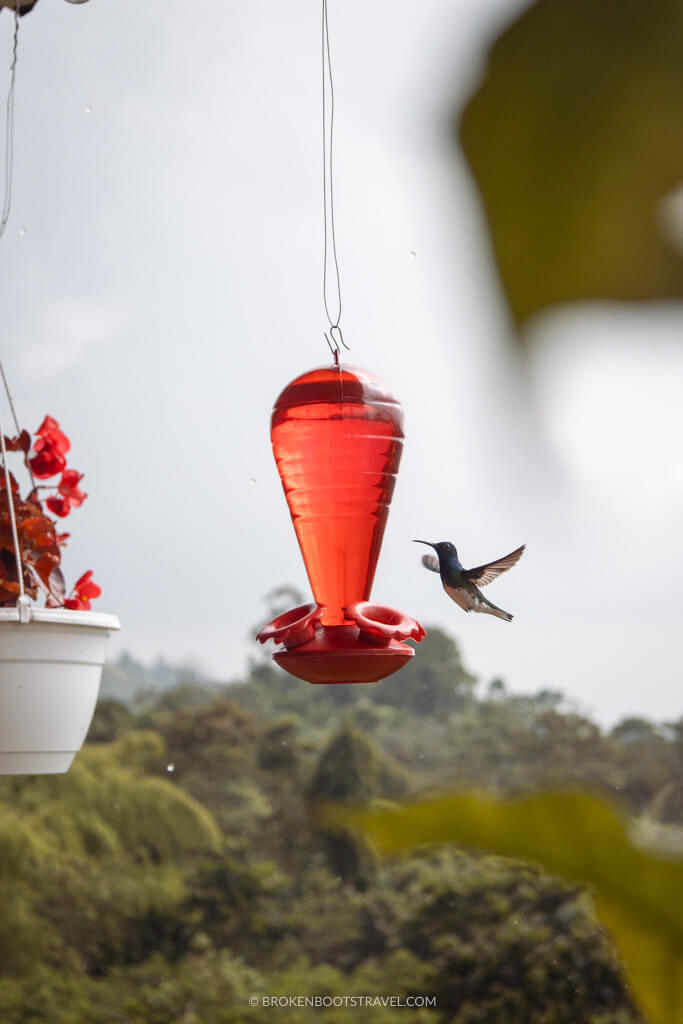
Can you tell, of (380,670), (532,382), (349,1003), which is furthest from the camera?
(349,1003)

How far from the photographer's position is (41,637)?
1.38 metres

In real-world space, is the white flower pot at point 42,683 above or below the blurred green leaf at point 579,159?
above

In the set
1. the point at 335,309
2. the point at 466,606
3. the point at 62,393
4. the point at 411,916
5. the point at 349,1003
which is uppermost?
the point at 335,309

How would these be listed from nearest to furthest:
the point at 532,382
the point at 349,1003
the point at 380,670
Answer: the point at 532,382 < the point at 380,670 < the point at 349,1003

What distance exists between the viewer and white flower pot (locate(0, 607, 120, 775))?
1.37 metres

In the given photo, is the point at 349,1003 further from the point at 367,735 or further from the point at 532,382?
the point at 532,382

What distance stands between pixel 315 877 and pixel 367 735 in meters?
0.52

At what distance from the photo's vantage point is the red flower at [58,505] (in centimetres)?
162

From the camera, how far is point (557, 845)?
13 cm

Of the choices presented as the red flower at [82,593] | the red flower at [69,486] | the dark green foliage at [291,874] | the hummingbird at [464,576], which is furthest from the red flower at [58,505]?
the dark green foliage at [291,874]

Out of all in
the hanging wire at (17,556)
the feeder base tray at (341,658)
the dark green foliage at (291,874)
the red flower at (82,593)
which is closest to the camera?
the feeder base tray at (341,658)

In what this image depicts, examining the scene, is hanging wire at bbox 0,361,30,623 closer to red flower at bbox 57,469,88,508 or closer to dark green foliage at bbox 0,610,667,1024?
red flower at bbox 57,469,88,508

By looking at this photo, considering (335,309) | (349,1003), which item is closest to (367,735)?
(349,1003)

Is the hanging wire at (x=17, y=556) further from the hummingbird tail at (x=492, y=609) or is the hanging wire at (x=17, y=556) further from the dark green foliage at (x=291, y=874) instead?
the dark green foliage at (x=291, y=874)
